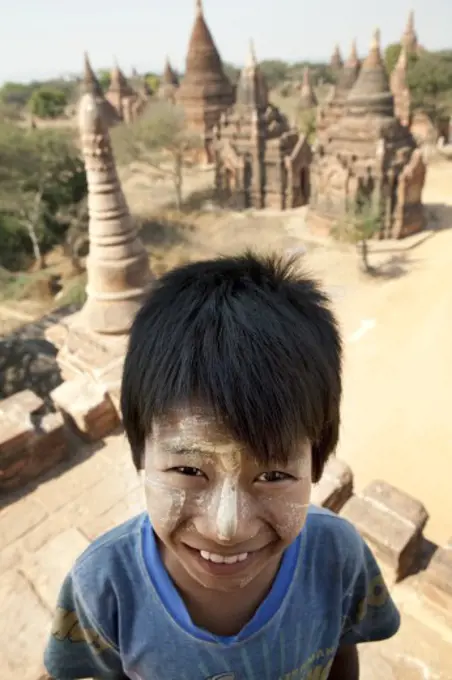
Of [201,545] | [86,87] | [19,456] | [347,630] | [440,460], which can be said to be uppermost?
[86,87]

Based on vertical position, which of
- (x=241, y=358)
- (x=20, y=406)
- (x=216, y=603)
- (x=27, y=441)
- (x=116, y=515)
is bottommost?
(x=116, y=515)

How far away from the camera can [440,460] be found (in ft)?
23.1

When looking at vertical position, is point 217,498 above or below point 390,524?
above

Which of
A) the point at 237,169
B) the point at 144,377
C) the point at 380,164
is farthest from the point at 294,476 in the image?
the point at 237,169

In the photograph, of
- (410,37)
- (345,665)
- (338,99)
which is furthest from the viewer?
(410,37)

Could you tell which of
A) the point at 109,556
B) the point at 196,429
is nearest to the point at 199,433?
the point at 196,429

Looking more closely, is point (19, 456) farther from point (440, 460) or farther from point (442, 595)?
point (440, 460)

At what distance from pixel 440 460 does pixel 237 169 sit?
1458 cm

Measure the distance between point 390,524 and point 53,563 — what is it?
2243mm

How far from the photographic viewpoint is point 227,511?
3.26 feet

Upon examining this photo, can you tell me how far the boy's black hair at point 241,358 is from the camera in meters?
1.00

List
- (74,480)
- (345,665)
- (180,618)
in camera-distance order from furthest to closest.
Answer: (74,480)
(345,665)
(180,618)

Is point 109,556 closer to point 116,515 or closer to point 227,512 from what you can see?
point 227,512

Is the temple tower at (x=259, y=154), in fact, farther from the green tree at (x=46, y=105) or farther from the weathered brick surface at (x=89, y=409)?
the green tree at (x=46, y=105)
